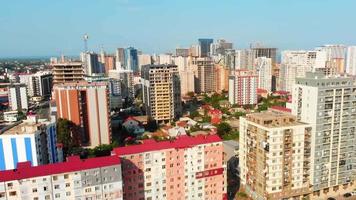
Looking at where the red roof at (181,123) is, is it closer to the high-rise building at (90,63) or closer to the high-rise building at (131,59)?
the high-rise building at (90,63)

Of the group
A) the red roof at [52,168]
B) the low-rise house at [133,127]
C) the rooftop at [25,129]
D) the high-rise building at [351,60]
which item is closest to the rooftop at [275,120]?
the red roof at [52,168]

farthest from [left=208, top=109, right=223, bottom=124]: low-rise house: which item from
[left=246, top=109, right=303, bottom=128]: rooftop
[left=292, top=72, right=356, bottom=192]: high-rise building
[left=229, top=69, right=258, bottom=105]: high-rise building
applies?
[left=246, top=109, right=303, bottom=128]: rooftop

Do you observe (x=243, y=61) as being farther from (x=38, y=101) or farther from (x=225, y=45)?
(x=38, y=101)

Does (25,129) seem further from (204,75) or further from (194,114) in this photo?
(204,75)

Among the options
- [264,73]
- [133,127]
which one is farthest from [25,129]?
[264,73]

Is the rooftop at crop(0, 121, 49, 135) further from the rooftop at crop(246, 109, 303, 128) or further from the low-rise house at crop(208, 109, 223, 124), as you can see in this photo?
the low-rise house at crop(208, 109, 223, 124)
